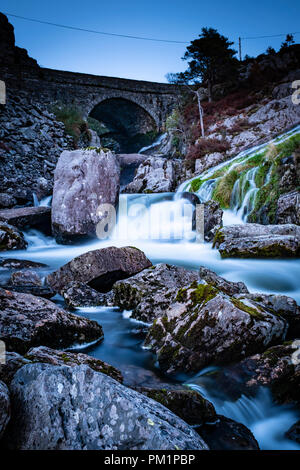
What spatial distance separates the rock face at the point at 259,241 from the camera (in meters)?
6.24

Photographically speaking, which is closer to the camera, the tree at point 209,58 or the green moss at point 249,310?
the green moss at point 249,310

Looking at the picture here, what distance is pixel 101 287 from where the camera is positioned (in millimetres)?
5453

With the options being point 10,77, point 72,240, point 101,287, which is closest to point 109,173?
point 72,240

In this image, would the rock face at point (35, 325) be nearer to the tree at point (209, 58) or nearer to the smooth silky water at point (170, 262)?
the smooth silky water at point (170, 262)

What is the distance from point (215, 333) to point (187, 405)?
82 cm

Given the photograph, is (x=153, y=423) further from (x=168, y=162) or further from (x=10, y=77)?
(x=10, y=77)

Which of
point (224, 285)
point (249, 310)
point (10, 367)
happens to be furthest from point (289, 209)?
point (10, 367)

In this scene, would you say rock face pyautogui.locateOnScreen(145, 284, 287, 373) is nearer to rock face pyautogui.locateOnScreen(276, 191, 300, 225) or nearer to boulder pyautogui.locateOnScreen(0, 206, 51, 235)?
rock face pyautogui.locateOnScreen(276, 191, 300, 225)

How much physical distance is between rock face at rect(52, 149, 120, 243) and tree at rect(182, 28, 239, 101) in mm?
20382

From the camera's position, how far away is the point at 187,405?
217cm

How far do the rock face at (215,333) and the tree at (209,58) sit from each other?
26694 millimetres

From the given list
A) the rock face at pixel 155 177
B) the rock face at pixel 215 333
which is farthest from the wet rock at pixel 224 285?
the rock face at pixel 155 177

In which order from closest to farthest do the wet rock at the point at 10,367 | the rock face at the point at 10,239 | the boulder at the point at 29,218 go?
the wet rock at the point at 10,367, the rock face at the point at 10,239, the boulder at the point at 29,218
